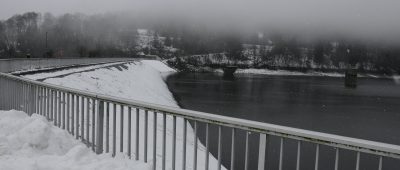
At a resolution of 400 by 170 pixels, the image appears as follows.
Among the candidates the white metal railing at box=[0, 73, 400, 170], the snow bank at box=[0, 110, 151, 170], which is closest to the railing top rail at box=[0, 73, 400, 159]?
the white metal railing at box=[0, 73, 400, 170]

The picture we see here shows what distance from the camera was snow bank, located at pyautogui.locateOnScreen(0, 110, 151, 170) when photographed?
6078mm

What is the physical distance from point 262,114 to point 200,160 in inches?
821

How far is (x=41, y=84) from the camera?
9117mm

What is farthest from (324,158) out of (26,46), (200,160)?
(26,46)

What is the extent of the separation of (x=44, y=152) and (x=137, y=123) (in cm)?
199

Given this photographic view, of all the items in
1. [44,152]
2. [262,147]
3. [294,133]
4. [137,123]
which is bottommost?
[44,152]

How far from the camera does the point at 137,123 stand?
20.3ft

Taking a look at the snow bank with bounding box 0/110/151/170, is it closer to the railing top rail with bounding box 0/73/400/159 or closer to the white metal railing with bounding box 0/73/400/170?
the white metal railing with bounding box 0/73/400/170

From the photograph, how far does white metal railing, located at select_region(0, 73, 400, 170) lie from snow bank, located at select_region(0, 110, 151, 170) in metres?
0.34

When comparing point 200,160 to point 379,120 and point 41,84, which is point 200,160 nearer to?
point 41,84

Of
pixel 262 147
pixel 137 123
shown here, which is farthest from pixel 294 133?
pixel 137 123

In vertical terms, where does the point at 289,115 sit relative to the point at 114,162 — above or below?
below

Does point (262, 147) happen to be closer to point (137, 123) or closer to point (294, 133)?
point (294, 133)

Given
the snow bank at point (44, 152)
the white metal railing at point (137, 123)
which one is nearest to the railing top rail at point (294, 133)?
the white metal railing at point (137, 123)
